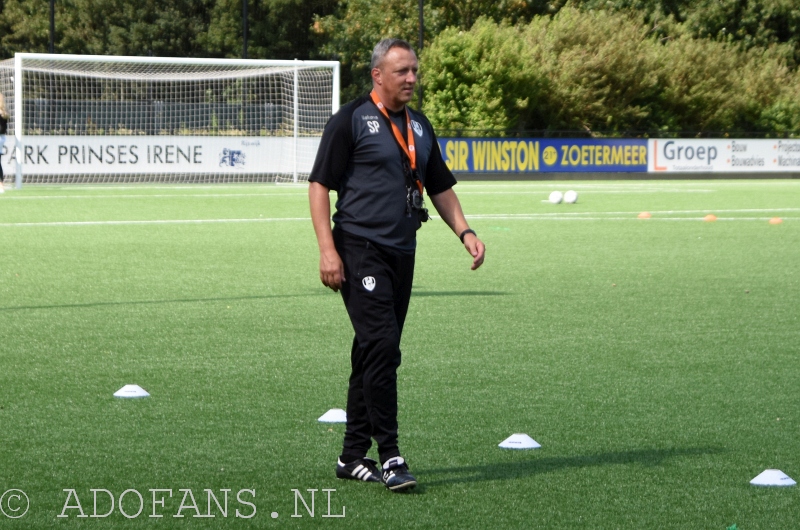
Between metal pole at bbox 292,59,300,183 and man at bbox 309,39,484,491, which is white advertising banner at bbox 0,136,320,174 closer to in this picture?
metal pole at bbox 292,59,300,183

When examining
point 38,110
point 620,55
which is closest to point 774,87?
point 620,55

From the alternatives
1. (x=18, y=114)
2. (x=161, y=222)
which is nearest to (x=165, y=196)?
(x=18, y=114)

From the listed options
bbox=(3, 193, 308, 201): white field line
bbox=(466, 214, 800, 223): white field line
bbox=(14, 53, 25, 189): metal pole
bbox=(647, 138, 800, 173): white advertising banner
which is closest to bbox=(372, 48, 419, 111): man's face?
bbox=(466, 214, 800, 223): white field line

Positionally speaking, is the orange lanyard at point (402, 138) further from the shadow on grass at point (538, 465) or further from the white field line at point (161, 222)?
the white field line at point (161, 222)

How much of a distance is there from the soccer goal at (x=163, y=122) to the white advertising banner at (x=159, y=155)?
2cm

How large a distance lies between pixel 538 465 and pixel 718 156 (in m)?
37.3

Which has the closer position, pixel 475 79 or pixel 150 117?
pixel 150 117

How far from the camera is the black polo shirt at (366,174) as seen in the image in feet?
16.1

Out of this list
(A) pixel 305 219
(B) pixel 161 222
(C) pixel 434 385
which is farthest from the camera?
(A) pixel 305 219

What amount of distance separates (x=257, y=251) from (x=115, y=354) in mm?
7198

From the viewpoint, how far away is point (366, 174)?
16.2 ft

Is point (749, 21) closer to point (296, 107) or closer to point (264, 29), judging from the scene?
point (264, 29)

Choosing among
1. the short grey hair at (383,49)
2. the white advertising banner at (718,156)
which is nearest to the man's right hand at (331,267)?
the short grey hair at (383,49)

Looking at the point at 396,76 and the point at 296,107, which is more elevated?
the point at 296,107
